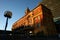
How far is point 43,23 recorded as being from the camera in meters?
27.8

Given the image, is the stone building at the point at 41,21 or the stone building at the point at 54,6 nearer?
the stone building at the point at 41,21

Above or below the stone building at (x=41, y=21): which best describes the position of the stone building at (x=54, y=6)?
above

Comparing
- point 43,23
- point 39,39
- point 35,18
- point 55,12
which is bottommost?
point 39,39

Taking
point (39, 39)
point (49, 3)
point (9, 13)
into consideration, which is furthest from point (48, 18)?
point (49, 3)

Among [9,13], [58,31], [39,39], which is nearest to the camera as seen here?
[9,13]

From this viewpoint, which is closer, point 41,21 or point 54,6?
point 41,21

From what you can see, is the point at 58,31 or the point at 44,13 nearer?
the point at 44,13

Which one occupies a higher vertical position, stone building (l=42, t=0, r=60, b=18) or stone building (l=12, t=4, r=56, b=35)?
stone building (l=42, t=0, r=60, b=18)

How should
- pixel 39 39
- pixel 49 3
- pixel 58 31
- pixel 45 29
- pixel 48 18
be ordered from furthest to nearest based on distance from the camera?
pixel 49 3
pixel 58 31
pixel 48 18
pixel 45 29
pixel 39 39

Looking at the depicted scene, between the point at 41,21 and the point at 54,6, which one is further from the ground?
the point at 54,6

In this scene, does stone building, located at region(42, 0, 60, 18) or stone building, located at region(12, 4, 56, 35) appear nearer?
stone building, located at region(12, 4, 56, 35)

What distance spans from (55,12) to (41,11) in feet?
65.0

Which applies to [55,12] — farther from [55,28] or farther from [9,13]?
[9,13]

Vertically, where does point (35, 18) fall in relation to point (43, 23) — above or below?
above
